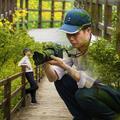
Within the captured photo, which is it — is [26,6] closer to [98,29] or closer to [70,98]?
[98,29]

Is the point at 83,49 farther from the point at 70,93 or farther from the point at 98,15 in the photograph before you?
the point at 98,15

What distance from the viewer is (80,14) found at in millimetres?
3033

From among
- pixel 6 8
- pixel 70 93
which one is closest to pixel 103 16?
pixel 6 8

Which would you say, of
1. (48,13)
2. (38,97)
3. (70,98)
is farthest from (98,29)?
(48,13)

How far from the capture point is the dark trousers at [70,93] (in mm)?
3066

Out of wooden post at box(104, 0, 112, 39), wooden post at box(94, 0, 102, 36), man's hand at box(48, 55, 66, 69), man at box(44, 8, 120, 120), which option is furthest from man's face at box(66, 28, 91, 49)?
wooden post at box(94, 0, 102, 36)

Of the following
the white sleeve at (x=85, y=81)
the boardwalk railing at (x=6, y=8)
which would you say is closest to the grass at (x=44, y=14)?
the boardwalk railing at (x=6, y=8)

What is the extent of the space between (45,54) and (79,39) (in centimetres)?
21

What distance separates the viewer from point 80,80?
296 cm

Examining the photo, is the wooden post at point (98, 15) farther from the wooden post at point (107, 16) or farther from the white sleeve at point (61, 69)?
the white sleeve at point (61, 69)

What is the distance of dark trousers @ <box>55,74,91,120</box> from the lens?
10.1 feet

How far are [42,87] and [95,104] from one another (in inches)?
669

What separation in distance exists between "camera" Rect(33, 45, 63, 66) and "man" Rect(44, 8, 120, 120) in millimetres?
35

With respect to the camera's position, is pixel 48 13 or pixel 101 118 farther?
pixel 48 13
